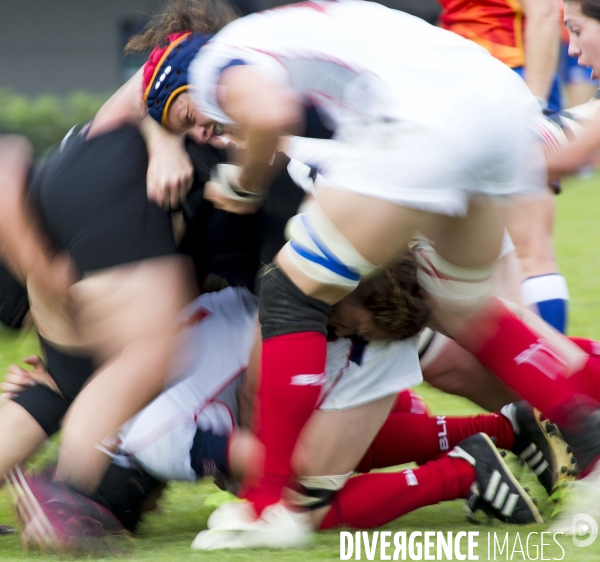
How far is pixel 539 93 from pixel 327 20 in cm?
131

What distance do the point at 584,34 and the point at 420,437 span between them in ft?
3.31

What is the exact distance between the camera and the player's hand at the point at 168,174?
2074 mm

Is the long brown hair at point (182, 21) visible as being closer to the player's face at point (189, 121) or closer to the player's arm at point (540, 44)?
the player's face at point (189, 121)

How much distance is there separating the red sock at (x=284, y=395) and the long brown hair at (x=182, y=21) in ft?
2.98

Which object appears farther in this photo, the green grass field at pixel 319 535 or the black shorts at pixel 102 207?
the black shorts at pixel 102 207

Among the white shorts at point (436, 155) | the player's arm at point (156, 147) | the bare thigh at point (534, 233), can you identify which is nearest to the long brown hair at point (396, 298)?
the white shorts at point (436, 155)

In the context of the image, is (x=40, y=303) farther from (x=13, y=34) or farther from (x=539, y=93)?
(x=13, y=34)

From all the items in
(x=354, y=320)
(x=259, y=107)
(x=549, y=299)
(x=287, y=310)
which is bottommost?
(x=549, y=299)

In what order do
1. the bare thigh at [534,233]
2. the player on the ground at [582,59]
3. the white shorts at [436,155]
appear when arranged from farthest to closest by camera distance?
1. the bare thigh at [534,233]
2. the player on the ground at [582,59]
3. the white shorts at [436,155]

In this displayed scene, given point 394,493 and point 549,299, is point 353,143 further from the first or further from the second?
point 549,299

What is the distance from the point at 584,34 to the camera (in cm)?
232

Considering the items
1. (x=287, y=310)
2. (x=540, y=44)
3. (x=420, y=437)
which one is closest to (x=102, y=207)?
(x=287, y=310)

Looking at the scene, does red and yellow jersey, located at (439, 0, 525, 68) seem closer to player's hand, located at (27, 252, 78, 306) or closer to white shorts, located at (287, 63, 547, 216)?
white shorts, located at (287, 63, 547, 216)

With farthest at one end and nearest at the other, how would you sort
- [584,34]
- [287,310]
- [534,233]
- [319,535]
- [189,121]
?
1. [534,233]
2. [584,34]
3. [189,121]
4. [319,535]
5. [287,310]
